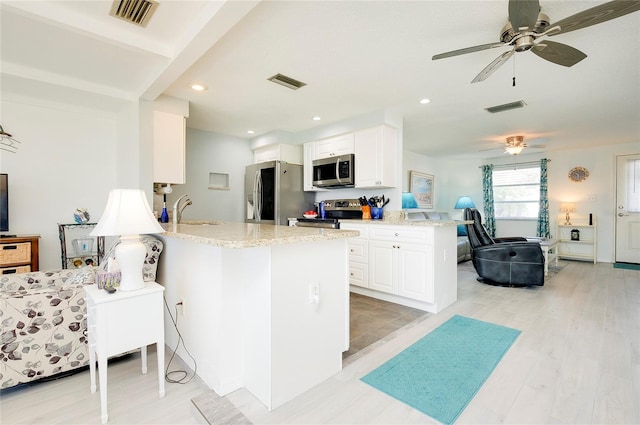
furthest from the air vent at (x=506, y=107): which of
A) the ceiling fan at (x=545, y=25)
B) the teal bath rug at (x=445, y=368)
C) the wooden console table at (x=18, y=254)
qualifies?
the wooden console table at (x=18, y=254)

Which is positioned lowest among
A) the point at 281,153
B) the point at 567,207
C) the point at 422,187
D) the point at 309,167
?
the point at 567,207

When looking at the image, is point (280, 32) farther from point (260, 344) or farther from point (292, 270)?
point (260, 344)

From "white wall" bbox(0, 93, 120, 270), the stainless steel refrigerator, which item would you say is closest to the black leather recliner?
the stainless steel refrigerator

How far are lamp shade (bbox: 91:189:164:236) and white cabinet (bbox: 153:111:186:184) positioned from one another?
1717 mm

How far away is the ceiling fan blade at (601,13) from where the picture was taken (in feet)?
4.88

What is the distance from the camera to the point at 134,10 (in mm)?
1878

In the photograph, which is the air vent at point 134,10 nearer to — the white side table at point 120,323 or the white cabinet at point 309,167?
the white side table at point 120,323

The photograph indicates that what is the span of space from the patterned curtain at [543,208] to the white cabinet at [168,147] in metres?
7.08

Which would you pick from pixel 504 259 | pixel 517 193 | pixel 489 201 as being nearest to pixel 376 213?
pixel 504 259

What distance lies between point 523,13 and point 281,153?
12.0 ft

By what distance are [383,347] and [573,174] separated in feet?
21.4

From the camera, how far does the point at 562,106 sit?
3.70 meters

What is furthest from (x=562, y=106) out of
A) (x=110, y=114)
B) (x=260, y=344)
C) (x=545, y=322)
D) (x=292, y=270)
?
(x=110, y=114)

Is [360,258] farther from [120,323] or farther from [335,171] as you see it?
[120,323]
